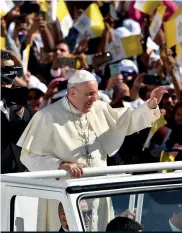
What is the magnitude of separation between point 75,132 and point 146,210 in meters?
1.30

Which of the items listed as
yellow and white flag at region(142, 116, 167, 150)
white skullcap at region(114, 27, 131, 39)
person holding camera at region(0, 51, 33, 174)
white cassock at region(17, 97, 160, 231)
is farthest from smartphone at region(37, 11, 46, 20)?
white cassock at region(17, 97, 160, 231)

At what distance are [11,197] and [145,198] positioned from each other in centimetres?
80

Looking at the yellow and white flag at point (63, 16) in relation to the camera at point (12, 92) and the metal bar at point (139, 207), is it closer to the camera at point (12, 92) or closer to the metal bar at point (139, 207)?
the camera at point (12, 92)

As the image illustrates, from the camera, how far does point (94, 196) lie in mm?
4059

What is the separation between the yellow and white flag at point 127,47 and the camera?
31.9 feet

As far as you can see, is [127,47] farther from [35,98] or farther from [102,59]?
[35,98]

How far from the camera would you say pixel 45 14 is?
411 inches

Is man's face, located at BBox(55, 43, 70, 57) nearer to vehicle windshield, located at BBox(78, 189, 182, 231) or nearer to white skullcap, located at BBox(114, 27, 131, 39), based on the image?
white skullcap, located at BBox(114, 27, 131, 39)

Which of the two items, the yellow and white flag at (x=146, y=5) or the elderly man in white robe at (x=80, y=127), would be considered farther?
the yellow and white flag at (x=146, y=5)

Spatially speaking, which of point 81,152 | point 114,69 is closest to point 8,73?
point 81,152

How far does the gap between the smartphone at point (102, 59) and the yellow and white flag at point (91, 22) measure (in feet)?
3.08

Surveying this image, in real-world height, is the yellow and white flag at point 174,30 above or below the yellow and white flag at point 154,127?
above

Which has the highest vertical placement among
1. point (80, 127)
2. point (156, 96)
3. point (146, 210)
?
point (156, 96)

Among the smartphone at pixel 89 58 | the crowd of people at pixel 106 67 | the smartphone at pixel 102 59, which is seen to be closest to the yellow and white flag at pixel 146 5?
the crowd of people at pixel 106 67
